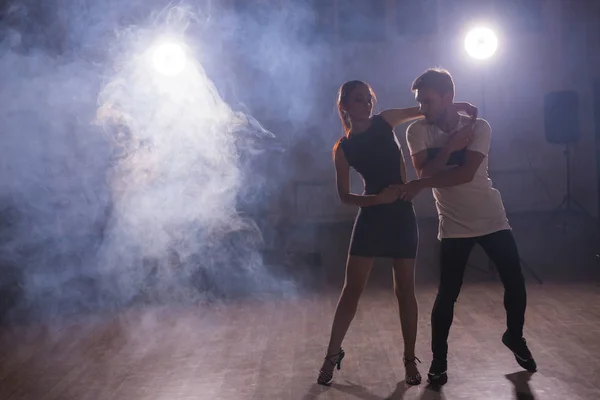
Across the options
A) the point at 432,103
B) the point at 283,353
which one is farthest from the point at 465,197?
the point at 283,353

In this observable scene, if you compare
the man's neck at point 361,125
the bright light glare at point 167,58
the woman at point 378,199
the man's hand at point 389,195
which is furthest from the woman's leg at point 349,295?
the bright light glare at point 167,58

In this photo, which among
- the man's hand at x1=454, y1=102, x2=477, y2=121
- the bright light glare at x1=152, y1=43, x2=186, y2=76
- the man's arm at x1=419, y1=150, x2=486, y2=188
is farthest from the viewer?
the bright light glare at x1=152, y1=43, x2=186, y2=76

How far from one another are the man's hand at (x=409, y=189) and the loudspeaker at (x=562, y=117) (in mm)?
7377

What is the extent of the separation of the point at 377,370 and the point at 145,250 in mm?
3740

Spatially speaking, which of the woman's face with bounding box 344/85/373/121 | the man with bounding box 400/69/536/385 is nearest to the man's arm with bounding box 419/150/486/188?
the man with bounding box 400/69/536/385

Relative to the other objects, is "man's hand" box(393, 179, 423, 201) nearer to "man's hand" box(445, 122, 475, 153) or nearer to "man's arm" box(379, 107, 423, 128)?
"man's hand" box(445, 122, 475, 153)

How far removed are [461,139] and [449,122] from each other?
0.43ft

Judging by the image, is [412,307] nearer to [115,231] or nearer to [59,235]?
[115,231]

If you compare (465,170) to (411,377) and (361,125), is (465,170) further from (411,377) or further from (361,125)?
(411,377)

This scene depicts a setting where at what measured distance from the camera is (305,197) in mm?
11516

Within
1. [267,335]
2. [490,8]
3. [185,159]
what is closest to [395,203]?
[267,335]

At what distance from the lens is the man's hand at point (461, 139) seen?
333cm

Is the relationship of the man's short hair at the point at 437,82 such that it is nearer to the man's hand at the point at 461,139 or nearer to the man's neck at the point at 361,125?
the man's hand at the point at 461,139

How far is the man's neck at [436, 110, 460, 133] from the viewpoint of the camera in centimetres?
340
